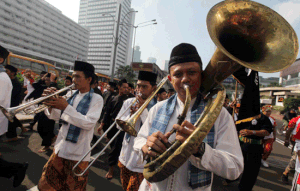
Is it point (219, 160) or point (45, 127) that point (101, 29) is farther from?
point (219, 160)

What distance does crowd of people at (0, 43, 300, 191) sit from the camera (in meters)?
1.15

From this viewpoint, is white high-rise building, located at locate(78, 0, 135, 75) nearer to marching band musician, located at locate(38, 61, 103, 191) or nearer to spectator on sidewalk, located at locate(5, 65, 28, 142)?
spectator on sidewalk, located at locate(5, 65, 28, 142)

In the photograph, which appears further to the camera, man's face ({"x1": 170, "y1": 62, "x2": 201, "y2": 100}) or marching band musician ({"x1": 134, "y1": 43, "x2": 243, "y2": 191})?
man's face ({"x1": 170, "y1": 62, "x2": 201, "y2": 100})

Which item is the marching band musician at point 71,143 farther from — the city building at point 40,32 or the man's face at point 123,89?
the city building at point 40,32

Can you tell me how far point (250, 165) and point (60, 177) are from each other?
3.51 metres

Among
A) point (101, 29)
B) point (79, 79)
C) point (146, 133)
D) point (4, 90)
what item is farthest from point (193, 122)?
point (101, 29)

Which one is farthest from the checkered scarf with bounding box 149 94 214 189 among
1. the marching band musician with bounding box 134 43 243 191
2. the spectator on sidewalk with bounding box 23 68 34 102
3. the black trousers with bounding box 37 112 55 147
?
the spectator on sidewalk with bounding box 23 68 34 102

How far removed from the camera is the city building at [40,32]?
67.2 m

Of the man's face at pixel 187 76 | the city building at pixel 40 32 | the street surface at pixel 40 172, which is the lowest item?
the street surface at pixel 40 172

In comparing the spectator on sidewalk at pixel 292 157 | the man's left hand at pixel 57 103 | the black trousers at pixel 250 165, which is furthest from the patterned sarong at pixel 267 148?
the man's left hand at pixel 57 103

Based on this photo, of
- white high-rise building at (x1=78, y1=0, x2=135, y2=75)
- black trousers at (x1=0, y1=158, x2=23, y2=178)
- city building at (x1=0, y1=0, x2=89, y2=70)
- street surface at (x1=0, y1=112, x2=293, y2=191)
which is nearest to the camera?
black trousers at (x1=0, y1=158, x2=23, y2=178)

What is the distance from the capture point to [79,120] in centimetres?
221

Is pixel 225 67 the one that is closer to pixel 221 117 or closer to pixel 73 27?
pixel 221 117

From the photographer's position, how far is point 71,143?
237cm
